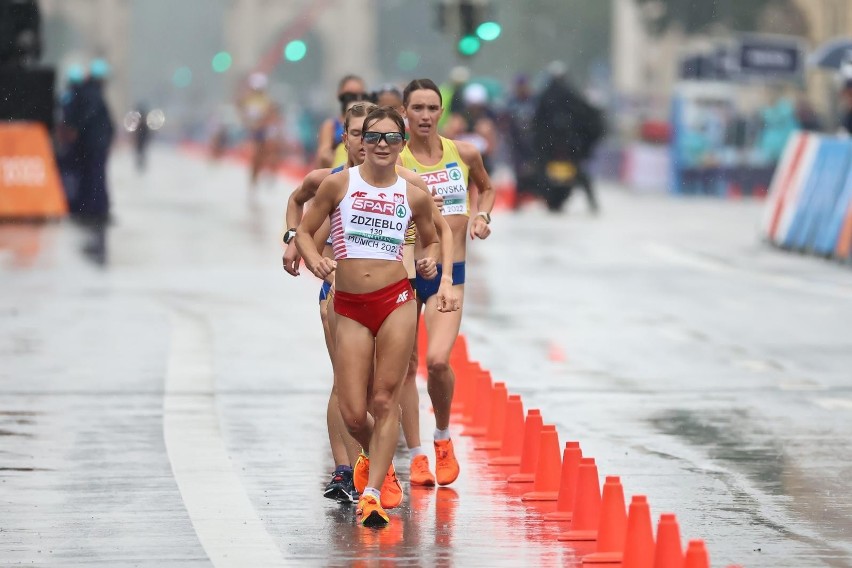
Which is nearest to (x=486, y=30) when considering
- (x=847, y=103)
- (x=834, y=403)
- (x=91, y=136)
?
(x=91, y=136)

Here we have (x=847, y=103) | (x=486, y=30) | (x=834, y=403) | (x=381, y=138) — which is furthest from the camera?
(x=486, y=30)

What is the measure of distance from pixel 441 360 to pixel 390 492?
1.16 meters

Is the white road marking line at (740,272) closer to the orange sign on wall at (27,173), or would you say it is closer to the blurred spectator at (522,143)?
the blurred spectator at (522,143)

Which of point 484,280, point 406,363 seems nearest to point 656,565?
point 406,363

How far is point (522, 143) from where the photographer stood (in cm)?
3328

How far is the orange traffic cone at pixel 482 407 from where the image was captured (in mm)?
11998

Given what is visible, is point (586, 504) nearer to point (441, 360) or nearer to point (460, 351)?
point (441, 360)

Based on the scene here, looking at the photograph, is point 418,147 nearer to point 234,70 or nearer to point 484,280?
point 484,280

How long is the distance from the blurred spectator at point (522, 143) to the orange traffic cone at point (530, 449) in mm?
22595

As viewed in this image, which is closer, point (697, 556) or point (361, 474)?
point (697, 556)

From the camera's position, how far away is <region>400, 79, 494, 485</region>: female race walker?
1024 centimetres

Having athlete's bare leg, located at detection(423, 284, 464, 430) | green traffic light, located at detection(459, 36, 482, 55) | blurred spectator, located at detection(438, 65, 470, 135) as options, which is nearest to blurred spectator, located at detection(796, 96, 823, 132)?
green traffic light, located at detection(459, 36, 482, 55)

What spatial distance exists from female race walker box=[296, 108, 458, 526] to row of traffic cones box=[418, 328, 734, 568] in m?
0.82

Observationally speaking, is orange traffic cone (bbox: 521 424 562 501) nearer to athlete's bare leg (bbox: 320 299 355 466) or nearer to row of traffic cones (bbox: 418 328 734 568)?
row of traffic cones (bbox: 418 328 734 568)
